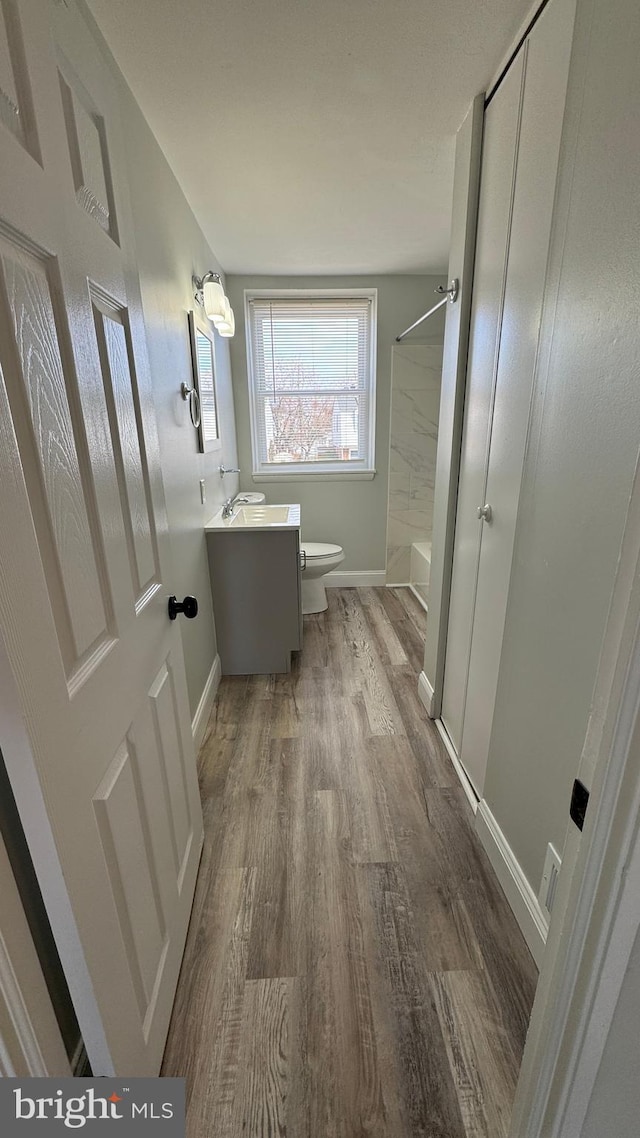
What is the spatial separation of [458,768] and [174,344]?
2.03m

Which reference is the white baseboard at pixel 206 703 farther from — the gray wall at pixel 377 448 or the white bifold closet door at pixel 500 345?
the gray wall at pixel 377 448

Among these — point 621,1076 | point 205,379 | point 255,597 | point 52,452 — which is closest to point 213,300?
point 205,379

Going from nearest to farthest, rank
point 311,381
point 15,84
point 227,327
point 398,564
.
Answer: point 15,84, point 227,327, point 311,381, point 398,564

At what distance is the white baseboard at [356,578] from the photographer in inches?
155

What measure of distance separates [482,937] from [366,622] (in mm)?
2106

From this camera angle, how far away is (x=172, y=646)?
122cm

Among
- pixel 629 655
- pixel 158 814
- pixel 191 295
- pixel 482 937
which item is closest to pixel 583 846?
pixel 629 655

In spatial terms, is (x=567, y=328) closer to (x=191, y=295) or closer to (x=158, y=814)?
(x=158, y=814)

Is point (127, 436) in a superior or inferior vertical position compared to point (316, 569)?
superior

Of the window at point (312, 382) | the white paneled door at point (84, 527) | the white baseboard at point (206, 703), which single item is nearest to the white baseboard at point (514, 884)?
the white paneled door at point (84, 527)

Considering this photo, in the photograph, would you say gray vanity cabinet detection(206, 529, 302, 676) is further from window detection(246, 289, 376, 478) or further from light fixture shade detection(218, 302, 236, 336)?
window detection(246, 289, 376, 478)

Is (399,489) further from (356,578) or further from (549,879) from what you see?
(549,879)

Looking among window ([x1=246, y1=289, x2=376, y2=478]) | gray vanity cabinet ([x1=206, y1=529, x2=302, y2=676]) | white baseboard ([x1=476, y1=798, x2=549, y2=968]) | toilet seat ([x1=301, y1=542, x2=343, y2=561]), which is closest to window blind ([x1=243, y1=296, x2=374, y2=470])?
window ([x1=246, y1=289, x2=376, y2=478])

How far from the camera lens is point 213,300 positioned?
224cm
